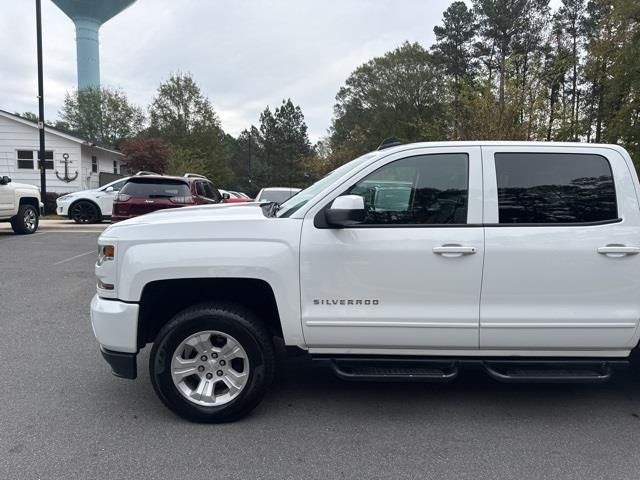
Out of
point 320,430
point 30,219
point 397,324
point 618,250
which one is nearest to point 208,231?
point 397,324

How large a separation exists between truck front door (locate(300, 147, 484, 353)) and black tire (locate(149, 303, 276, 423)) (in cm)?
35

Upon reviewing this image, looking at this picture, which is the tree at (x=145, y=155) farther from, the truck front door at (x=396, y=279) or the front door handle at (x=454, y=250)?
the front door handle at (x=454, y=250)

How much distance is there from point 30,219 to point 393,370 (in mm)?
13614

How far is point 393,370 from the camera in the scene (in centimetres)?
334

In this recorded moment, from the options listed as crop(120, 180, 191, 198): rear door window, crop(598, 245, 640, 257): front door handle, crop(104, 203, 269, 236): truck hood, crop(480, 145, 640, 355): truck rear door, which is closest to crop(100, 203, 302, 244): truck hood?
crop(104, 203, 269, 236): truck hood

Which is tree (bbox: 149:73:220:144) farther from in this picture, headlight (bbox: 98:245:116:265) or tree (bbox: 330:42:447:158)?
headlight (bbox: 98:245:116:265)

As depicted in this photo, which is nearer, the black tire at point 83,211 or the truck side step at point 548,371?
the truck side step at point 548,371

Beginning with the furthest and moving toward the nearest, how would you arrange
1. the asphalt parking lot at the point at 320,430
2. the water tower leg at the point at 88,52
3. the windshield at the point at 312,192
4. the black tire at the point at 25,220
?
1. the water tower leg at the point at 88,52
2. the black tire at the point at 25,220
3. the windshield at the point at 312,192
4. the asphalt parking lot at the point at 320,430

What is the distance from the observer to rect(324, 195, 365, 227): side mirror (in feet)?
Answer: 10.1

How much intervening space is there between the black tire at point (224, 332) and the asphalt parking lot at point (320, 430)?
0.38 ft

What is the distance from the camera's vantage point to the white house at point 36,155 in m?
23.7

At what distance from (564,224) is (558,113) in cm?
1821

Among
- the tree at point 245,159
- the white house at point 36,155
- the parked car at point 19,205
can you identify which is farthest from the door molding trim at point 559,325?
the tree at point 245,159

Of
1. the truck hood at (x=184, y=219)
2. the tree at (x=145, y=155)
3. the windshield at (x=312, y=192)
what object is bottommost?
the truck hood at (x=184, y=219)
